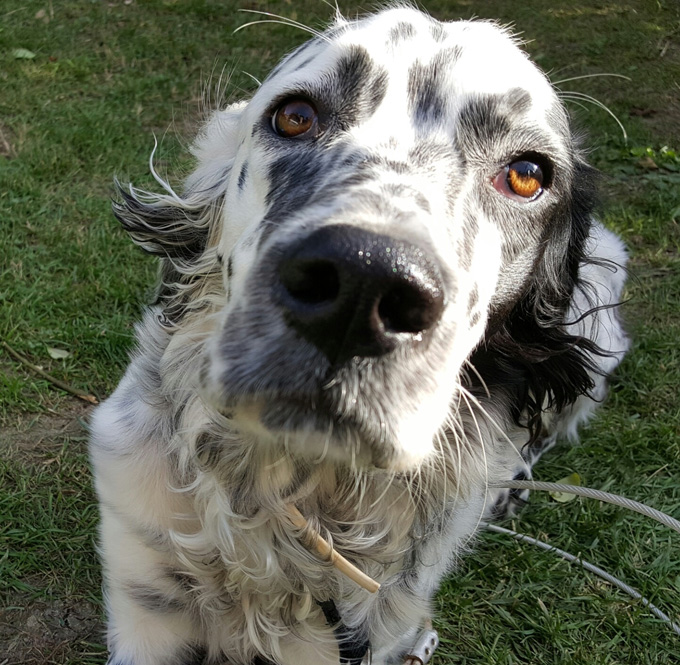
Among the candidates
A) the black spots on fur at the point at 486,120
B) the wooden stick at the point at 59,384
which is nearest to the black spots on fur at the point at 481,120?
the black spots on fur at the point at 486,120

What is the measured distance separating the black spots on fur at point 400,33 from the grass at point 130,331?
95 centimetres

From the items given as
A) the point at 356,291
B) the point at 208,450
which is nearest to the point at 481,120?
the point at 356,291

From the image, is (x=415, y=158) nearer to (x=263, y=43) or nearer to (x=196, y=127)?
(x=196, y=127)

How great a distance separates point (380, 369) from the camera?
1.59m

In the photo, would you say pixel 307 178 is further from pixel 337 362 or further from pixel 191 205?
pixel 191 205

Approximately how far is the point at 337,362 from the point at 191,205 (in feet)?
4.29

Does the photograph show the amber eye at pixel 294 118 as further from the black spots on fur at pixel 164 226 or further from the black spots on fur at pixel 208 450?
the black spots on fur at pixel 208 450

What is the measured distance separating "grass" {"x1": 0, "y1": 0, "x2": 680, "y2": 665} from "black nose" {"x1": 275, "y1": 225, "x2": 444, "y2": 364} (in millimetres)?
1743

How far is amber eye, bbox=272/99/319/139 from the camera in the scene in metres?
2.23

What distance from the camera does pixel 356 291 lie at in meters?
1.46

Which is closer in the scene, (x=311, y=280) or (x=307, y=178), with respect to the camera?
(x=311, y=280)

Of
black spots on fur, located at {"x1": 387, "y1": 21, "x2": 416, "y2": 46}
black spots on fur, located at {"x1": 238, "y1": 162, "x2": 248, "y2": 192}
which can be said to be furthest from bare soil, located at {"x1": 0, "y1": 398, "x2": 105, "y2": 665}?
black spots on fur, located at {"x1": 387, "y1": 21, "x2": 416, "y2": 46}

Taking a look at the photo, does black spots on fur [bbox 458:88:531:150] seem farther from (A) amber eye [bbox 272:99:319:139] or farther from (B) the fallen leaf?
(B) the fallen leaf

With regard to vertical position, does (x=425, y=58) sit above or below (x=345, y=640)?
above
